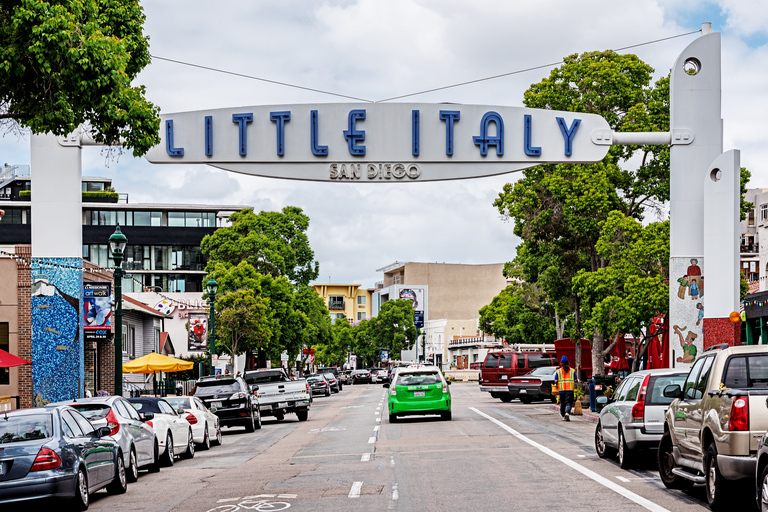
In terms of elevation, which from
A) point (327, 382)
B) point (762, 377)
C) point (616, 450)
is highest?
point (762, 377)

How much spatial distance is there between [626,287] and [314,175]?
18363 millimetres

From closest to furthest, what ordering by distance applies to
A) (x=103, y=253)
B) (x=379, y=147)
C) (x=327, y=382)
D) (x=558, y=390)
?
(x=379, y=147)
(x=558, y=390)
(x=327, y=382)
(x=103, y=253)

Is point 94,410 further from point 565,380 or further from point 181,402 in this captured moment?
point 565,380

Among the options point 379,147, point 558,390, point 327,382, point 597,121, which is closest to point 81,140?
point 379,147

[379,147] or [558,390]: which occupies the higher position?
[379,147]

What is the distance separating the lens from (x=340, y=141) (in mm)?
20938

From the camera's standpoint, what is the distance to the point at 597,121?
21.9 metres

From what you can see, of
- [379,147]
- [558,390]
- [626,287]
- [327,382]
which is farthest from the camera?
[327,382]

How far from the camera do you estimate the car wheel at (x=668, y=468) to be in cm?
1368

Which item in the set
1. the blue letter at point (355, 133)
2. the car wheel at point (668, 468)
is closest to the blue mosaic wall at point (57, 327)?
the blue letter at point (355, 133)

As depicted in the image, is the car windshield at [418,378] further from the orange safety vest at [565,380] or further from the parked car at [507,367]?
the parked car at [507,367]

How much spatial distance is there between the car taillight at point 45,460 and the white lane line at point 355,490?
3.82 metres

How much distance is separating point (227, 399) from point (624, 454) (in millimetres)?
17038

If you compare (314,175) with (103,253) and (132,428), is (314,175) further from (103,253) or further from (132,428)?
(103,253)
